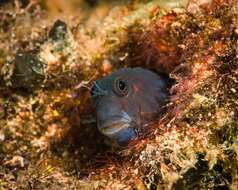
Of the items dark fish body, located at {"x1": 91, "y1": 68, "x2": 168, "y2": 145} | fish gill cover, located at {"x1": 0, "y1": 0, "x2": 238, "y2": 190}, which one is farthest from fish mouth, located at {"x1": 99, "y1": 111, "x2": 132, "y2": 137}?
fish gill cover, located at {"x1": 0, "y1": 0, "x2": 238, "y2": 190}

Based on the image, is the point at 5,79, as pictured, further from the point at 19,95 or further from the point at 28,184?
the point at 28,184

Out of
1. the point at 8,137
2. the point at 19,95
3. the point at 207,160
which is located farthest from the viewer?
the point at 19,95

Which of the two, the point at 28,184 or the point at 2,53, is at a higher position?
the point at 2,53

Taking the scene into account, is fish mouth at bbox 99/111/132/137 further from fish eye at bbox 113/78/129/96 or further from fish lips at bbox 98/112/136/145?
fish eye at bbox 113/78/129/96

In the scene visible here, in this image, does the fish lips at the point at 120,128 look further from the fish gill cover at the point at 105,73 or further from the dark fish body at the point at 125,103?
the fish gill cover at the point at 105,73

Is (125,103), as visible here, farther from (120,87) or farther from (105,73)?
(105,73)

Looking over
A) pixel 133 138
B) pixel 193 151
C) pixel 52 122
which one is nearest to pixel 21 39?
pixel 52 122
